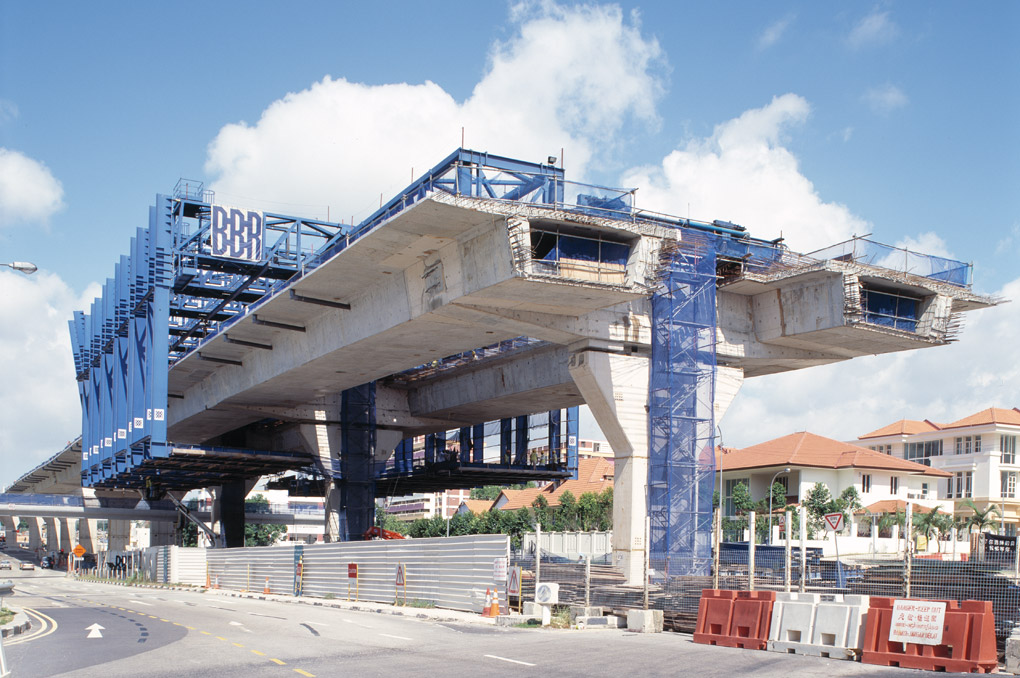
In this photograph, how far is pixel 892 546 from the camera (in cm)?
5797

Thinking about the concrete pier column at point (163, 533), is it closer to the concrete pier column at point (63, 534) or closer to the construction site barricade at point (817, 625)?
the concrete pier column at point (63, 534)

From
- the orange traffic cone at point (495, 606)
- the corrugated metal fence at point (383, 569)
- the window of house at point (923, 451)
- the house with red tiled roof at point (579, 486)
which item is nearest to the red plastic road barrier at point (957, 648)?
the orange traffic cone at point (495, 606)

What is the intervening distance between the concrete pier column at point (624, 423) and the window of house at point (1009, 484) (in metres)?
52.7

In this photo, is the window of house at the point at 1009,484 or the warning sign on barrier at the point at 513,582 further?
the window of house at the point at 1009,484

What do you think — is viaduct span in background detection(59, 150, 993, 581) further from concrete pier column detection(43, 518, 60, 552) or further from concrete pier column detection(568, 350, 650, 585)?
concrete pier column detection(43, 518, 60, 552)

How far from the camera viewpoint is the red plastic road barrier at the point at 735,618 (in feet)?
60.2

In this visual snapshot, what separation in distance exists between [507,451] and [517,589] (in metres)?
32.3

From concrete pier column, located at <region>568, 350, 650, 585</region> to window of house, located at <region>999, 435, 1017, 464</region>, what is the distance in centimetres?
5323

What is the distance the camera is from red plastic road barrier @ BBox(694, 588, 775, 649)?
60.2ft

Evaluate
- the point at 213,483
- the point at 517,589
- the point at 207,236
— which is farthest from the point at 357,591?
the point at 213,483

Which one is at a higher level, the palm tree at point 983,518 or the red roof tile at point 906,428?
the red roof tile at point 906,428

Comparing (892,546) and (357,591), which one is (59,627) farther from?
(892,546)

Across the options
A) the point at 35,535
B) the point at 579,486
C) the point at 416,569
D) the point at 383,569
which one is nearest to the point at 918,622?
the point at 416,569

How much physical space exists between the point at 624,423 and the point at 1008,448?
54.8 meters
